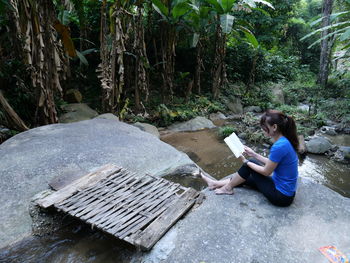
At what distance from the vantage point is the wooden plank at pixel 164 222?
228 centimetres

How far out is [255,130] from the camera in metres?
6.91

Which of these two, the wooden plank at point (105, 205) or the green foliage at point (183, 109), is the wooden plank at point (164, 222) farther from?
the green foliage at point (183, 109)

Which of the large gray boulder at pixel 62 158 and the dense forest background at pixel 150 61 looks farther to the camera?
the dense forest background at pixel 150 61

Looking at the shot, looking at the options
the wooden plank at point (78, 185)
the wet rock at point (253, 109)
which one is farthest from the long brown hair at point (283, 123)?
the wet rock at point (253, 109)

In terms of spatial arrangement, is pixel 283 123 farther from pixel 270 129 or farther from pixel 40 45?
pixel 40 45

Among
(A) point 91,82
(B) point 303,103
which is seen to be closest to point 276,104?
(B) point 303,103

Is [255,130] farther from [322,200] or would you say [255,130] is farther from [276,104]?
[322,200]

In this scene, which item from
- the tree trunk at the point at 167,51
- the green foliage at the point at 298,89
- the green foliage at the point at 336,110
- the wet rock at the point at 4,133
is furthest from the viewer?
the green foliage at the point at 298,89

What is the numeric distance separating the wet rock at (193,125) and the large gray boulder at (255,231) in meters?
4.28

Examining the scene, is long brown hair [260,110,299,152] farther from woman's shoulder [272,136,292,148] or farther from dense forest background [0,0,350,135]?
dense forest background [0,0,350,135]

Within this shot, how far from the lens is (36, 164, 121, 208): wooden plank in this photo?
2.86m

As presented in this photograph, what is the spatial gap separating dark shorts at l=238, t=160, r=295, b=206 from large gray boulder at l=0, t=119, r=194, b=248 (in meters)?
1.33

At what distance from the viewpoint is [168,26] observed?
24.3 ft

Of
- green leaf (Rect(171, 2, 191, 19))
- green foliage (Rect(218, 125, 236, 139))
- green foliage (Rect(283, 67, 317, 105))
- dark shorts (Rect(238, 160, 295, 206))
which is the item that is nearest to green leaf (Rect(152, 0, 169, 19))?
green leaf (Rect(171, 2, 191, 19))
